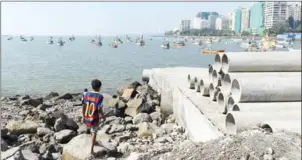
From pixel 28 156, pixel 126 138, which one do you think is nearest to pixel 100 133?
pixel 126 138

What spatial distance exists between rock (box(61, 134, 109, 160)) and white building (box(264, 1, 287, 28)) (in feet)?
13.6

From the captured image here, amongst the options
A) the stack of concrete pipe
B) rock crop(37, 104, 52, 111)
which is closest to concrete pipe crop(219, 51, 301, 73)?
the stack of concrete pipe

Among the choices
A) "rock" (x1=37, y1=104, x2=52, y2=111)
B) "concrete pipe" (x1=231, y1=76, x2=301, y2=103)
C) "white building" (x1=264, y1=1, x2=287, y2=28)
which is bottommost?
"rock" (x1=37, y1=104, x2=52, y2=111)

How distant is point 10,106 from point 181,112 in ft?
30.8

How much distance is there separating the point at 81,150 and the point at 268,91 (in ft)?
15.0


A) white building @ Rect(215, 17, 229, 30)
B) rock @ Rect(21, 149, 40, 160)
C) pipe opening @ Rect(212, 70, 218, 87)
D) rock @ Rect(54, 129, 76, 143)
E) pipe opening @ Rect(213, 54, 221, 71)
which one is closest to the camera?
rock @ Rect(21, 149, 40, 160)

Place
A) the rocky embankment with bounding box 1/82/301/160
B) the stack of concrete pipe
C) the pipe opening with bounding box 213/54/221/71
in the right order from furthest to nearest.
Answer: the pipe opening with bounding box 213/54/221/71, the rocky embankment with bounding box 1/82/301/160, the stack of concrete pipe

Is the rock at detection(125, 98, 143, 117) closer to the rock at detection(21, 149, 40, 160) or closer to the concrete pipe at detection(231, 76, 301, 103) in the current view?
the rock at detection(21, 149, 40, 160)

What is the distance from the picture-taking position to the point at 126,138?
9.91 metres

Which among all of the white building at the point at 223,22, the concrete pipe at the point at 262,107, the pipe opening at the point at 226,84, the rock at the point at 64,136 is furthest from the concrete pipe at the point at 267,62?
the white building at the point at 223,22

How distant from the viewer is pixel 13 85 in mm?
26375

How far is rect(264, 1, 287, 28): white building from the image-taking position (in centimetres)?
411

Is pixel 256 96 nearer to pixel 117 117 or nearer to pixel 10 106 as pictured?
pixel 117 117

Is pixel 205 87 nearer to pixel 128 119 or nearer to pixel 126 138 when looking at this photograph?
pixel 126 138
